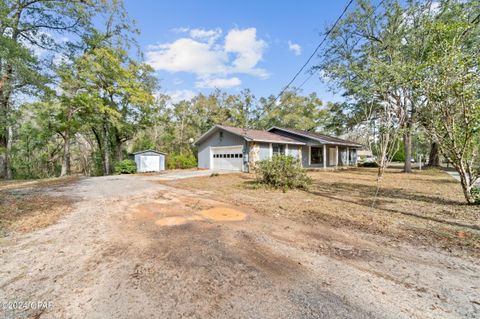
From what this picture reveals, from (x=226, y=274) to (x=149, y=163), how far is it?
17669 millimetres

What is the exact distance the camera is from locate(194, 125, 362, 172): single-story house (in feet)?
53.0

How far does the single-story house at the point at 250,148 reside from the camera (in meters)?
16.2

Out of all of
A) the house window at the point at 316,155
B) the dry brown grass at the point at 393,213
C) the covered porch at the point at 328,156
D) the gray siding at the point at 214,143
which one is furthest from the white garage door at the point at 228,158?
the house window at the point at 316,155

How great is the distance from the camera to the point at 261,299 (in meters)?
2.12

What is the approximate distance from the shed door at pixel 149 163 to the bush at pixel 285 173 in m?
12.9

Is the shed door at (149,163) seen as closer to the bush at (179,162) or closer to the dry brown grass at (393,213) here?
the bush at (179,162)

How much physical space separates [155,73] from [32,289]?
22891 millimetres

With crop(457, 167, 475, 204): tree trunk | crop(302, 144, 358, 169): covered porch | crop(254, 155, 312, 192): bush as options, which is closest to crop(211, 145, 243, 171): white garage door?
crop(254, 155, 312, 192): bush

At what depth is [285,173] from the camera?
873cm

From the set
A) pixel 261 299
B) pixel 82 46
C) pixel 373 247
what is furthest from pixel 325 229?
pixel 82 46

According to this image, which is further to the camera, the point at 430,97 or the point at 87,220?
the point at 430,97

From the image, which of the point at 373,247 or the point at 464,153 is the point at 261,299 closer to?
the point at 373,247

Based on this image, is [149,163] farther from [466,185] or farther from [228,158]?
[466,185]

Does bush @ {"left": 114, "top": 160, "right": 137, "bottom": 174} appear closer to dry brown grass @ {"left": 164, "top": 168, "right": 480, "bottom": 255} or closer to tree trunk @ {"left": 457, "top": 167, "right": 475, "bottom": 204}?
dry brown grass @ {"left": 164, "top": 168, "right": 480, "bottom": 255}
